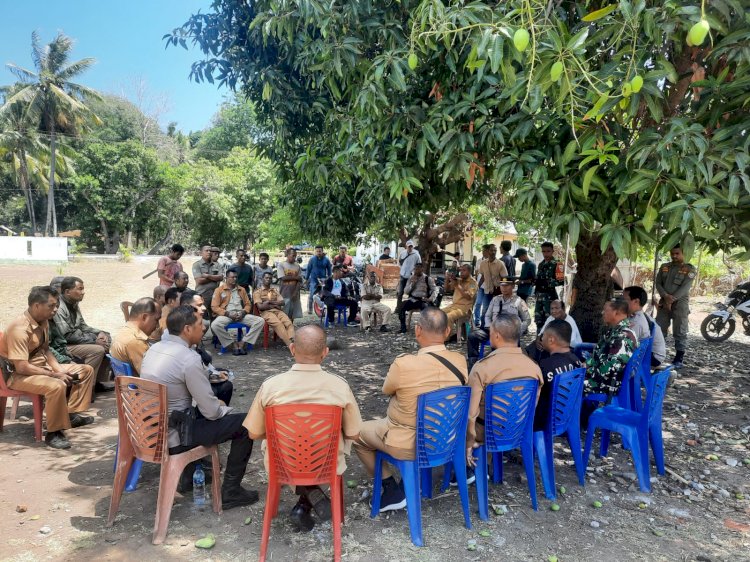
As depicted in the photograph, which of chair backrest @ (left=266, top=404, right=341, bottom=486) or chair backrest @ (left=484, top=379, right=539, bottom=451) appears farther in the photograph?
chair backrest @ (left=484, top=379, right=539, bottom=451)

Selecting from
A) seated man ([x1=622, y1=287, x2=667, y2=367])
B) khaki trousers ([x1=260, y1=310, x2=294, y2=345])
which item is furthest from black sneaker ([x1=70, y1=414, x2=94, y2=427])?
seated man ([x1=622, y1=287, x2=667, y2=367])

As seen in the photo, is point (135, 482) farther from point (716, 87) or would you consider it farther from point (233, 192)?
point (233, 192)

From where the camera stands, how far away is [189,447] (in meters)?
3.54

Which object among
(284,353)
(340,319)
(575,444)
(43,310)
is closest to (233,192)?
(340,319)

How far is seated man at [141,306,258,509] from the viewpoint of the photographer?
11.6ft

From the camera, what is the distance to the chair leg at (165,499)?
3.30 m

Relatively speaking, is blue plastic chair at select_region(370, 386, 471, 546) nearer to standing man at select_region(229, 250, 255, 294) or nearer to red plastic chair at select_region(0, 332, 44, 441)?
red plastic chair at select_region(0, 332, 44, 441)

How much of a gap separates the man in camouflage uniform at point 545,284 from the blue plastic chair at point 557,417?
184 inches

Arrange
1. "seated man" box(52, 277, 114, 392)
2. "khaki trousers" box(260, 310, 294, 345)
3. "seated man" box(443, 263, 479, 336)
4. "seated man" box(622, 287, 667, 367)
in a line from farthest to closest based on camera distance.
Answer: "seated man" box(443, 263, 479, 336), "khaki trousers" box(260, 310, 294, 345), "seated man" box(52, 277, 114, 392), "seated man" box(622, 287, 667, 367)

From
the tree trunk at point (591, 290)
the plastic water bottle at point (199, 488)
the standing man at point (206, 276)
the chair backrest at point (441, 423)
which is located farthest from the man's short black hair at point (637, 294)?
the standing man at point (206, 276)

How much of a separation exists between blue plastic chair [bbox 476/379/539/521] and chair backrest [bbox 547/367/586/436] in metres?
0.30

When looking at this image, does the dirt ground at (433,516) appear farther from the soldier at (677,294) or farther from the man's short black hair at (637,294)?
the soldier at (677,294)

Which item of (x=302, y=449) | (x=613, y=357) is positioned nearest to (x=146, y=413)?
(x=302, y=449)

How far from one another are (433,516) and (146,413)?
82.1 inches
